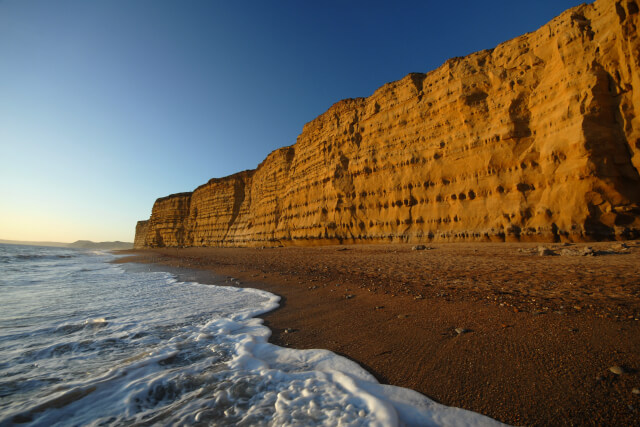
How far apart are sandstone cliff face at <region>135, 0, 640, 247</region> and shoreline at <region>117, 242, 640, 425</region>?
6099mm

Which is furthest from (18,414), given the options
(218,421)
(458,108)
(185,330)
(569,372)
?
(458,108)

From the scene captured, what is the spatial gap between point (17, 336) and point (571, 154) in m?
18.0

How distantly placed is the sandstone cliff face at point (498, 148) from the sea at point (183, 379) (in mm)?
12894

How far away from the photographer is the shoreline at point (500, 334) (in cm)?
203

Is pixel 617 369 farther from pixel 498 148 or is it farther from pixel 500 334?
pixel 498 148

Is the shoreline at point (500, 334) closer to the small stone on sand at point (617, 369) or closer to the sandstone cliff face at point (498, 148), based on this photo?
the small stone on sand at point (617, 369)

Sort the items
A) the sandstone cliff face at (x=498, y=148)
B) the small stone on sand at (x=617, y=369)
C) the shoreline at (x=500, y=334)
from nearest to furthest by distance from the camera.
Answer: the shoreline at (x=500, y=334)
the small stone on sand at (x=617, y=369)
the sandstone cliff face at (x=498, y=148)

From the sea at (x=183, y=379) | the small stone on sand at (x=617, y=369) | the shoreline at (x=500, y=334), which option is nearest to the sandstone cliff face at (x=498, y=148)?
the shoreline at (x=500, y=334)

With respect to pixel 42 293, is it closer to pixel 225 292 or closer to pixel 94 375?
pixel 225 292

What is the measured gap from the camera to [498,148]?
14070 millimetres

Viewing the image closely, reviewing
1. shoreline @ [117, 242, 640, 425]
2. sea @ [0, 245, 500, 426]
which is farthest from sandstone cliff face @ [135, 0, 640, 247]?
sea @ [0, 245, 500, 426]

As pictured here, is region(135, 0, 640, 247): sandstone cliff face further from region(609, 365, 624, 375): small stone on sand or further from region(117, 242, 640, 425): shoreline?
region(609, 365, 624, 375): small stone on sand

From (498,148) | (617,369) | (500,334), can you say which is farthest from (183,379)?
(498,148)

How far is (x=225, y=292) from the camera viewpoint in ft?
23.0
